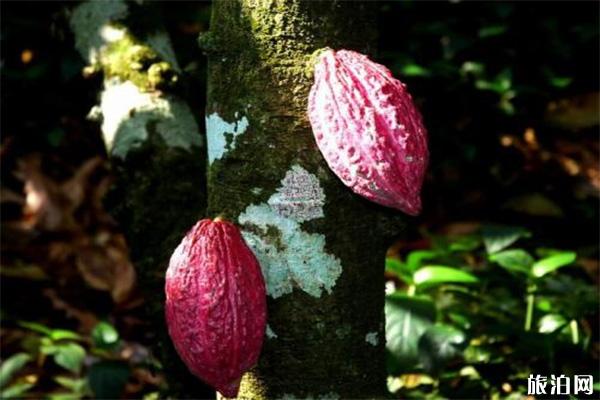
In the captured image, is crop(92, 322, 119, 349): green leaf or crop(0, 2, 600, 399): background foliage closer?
crop(92, 322, 119, 349): green leaf

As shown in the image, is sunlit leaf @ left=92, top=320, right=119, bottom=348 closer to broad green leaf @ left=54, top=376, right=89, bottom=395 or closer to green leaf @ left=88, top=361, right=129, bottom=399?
green leaf @ left=88, top=361, right=129, bottom=399

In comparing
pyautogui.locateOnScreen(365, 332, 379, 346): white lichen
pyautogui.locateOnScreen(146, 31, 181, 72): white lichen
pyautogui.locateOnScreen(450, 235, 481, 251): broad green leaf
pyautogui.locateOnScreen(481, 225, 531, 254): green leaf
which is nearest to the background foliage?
pyautogui.locateOnScreen(450, 235, 481, 251): broad green leaf

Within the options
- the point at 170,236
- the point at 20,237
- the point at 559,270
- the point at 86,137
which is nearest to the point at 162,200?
the point at 170,236

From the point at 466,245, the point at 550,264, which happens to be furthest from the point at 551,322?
the point at 466,245

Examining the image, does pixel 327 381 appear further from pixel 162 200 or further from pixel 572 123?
pixel 572 123

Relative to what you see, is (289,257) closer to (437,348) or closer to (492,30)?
(437,348)

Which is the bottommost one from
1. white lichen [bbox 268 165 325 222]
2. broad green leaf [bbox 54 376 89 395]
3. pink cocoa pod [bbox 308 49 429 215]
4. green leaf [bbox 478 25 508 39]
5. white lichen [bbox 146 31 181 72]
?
broad green leaf [bbox 54 376 89 395]
